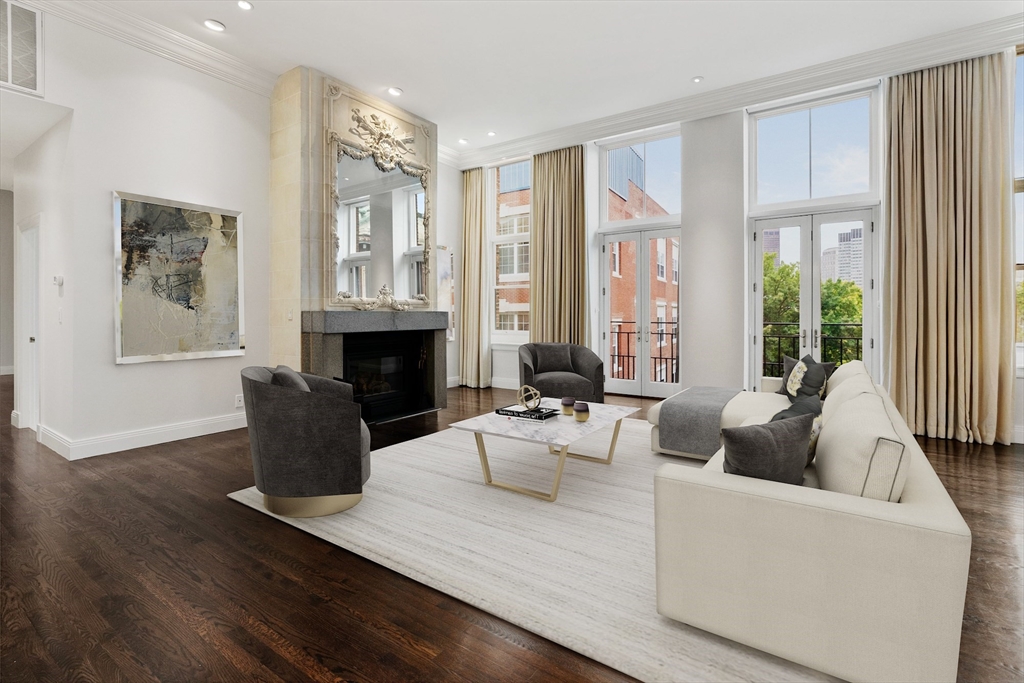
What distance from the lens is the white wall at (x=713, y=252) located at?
18.0ft

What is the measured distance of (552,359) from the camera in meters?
5.49

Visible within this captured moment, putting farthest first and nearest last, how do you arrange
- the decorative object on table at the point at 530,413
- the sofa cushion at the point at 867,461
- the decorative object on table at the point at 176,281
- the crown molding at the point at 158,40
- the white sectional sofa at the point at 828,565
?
the decorative object on table at the point at 176,281, the crown molding at the point at 158,40, the decorative object on table at the point at 530,413, the sofa cushion at the point at 867,461, the white sectional sofa at the point at 828,565

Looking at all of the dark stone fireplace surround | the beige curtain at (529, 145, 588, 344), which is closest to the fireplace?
the dark stone fireplace surround

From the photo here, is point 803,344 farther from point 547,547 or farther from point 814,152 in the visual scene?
point 547,547

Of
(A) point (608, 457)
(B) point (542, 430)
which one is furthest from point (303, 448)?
(A) point (608, 457)

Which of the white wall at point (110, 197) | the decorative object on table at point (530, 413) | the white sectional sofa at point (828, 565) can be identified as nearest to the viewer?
the white sectional sofa at point (828, 565)

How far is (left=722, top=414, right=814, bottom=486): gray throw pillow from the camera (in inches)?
63.4

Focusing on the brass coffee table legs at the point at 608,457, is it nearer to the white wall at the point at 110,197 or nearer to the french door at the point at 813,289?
the french door at the point at 813,289

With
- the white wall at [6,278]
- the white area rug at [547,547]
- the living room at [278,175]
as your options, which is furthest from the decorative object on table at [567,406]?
the white wall at [6,278]

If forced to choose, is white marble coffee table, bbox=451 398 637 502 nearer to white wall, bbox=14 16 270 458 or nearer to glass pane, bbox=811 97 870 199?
white wall, bbox=14 16 270 458

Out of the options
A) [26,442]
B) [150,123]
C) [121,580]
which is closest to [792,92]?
[150,123]

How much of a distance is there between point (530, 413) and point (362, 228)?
9.73ft

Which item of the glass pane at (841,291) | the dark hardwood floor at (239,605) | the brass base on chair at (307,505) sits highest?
the glass pane at (841,291)

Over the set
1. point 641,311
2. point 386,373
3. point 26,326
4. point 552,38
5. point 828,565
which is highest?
point 552,38
